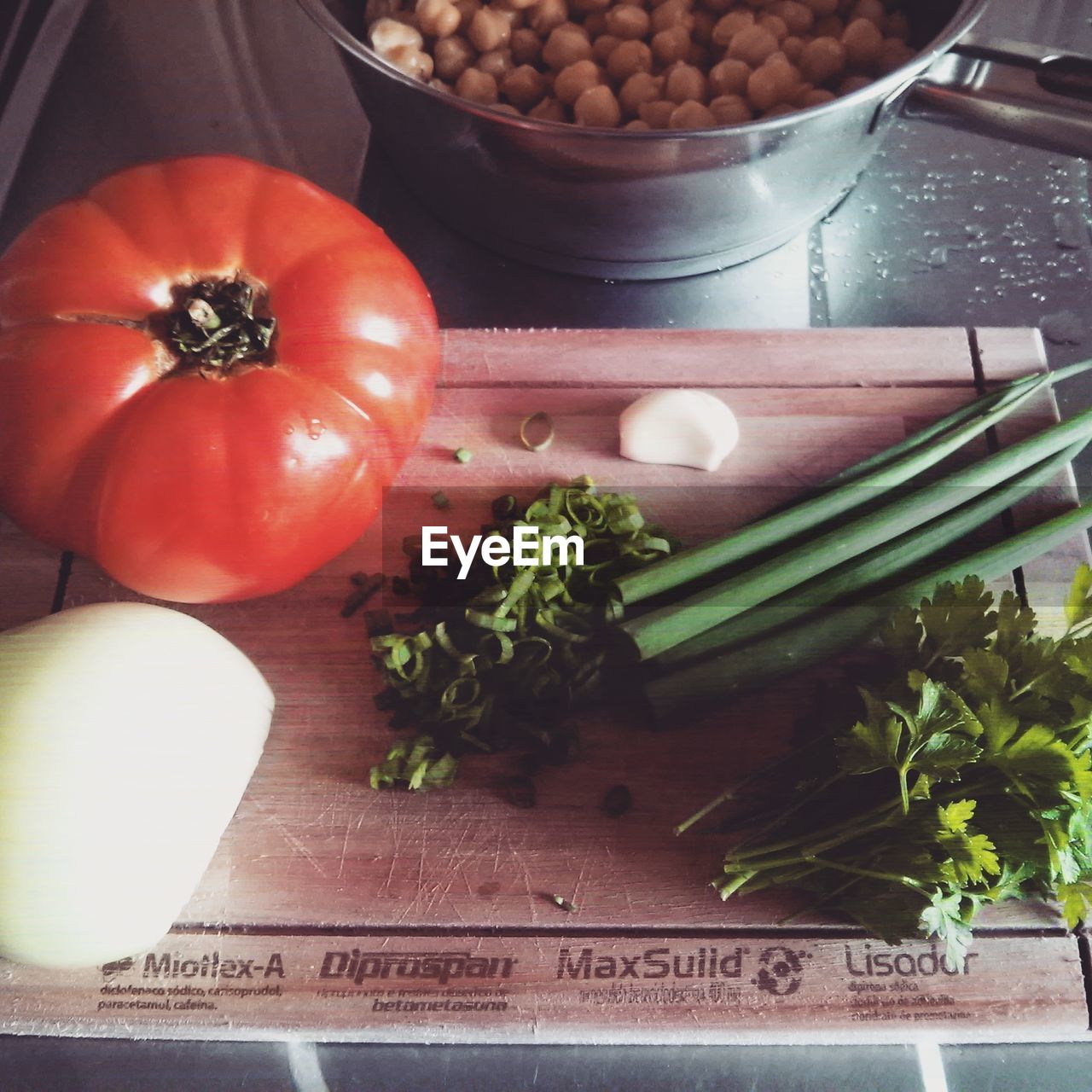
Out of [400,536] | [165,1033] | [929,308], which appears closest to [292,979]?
[165,1033]

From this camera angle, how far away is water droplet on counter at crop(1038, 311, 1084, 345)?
4.01 ft

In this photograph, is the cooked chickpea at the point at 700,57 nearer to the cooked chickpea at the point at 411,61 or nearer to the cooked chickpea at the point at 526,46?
the cooked chickpea at the point at 526,46

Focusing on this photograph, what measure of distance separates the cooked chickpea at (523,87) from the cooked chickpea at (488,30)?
0.12 ft

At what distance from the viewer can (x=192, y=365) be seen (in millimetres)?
850

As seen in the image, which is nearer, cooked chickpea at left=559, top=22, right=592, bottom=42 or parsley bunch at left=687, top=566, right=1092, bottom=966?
parsley bunch at left=687, top=566, right=1092, bottom=966

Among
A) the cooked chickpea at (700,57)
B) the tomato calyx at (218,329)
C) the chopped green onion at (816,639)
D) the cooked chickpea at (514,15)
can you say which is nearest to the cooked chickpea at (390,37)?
the cooked chickpea at (514,15)

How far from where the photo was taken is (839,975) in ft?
2.86

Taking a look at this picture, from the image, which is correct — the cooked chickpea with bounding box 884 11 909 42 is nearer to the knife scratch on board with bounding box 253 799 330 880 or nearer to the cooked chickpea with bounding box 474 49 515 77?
the cooked chickpea with bounding box 474 49 515 77

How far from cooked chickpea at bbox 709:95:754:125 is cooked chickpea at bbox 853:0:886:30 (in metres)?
0.18

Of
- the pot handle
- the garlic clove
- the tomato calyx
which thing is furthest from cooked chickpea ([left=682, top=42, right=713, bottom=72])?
the tomato calyx

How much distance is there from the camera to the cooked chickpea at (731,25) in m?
1.15

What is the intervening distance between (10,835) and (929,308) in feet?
3.61

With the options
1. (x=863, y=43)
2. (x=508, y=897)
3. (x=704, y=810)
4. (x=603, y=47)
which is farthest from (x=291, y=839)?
(x=863, y=43)

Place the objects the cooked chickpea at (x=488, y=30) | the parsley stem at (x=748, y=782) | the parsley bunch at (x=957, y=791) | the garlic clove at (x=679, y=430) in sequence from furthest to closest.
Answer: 1. the cooked chickpea at (x=488, y=30)
2. the garlic clove at (x=679, y=430)
3. the parsley stem at (x=748, y=782)
4. the parsley bunch at (x=957, y=791)
